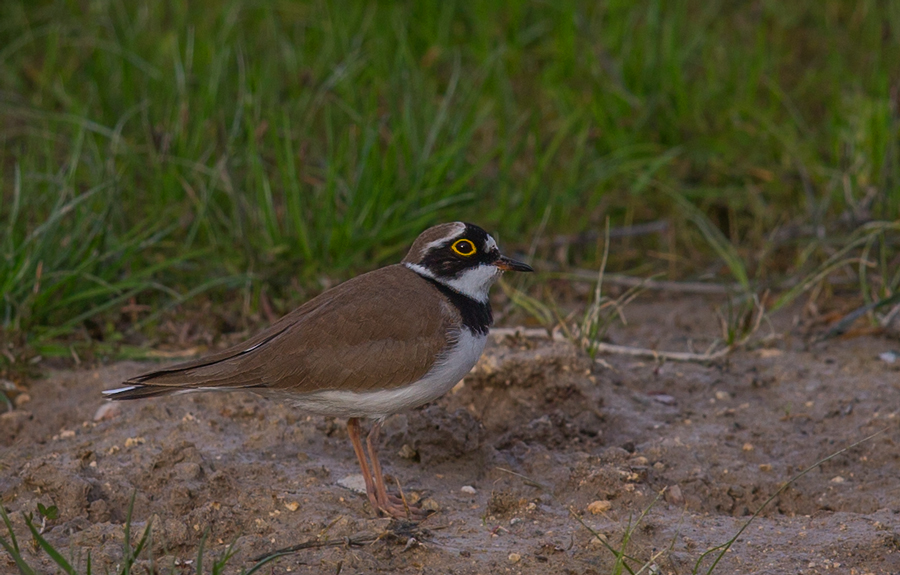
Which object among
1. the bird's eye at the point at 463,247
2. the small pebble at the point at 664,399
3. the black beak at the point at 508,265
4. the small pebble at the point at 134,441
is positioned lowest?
the small pebble at the point at 664,399

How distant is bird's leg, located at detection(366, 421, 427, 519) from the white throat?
69 centimetres

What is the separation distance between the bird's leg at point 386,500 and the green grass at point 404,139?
1910 mm

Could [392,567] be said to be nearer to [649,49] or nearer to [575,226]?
[575,226]

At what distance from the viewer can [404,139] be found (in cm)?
648

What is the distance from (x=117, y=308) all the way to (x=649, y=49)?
418 centimetres

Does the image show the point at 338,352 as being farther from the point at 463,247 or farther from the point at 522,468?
the point at 522,468

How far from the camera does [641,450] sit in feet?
15.4

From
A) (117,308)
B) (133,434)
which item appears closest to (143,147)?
(117,308)

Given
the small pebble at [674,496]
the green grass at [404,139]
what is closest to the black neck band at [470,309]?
the small pebble at [674,496]

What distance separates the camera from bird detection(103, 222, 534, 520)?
4.18 meters

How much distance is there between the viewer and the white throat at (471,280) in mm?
4586

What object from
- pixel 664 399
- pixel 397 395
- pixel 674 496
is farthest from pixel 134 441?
pixel 664 399

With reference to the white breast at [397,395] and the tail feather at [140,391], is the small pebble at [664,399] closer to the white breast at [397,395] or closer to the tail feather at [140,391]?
the white breast at [397,395]

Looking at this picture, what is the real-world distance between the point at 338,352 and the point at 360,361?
0.32ft
